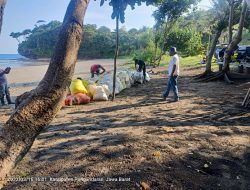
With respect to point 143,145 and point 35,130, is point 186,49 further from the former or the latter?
point 35,130

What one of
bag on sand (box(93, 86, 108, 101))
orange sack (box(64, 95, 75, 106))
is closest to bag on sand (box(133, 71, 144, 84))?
bag on sand (box(93, 86, 108, 101))

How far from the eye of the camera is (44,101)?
225 centimetres

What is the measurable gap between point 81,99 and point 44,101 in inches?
322

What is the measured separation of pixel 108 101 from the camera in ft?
35.4

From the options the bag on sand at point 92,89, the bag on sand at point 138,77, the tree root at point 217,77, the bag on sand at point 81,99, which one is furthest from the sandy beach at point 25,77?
the tree root at point 217,77

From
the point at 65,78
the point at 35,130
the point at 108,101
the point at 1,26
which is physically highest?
the point at 1,26

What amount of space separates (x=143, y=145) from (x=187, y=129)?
4.81ft

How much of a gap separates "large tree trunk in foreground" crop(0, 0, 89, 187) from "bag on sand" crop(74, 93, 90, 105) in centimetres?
783

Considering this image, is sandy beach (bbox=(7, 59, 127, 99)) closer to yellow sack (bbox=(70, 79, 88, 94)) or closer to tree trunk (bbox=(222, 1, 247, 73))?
yellow sack (bbox=(70, 79, 88, 94))

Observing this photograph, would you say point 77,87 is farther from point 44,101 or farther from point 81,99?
point 44,101

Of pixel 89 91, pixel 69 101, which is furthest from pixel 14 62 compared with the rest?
pixel 69 101

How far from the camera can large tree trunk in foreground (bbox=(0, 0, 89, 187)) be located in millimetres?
2102

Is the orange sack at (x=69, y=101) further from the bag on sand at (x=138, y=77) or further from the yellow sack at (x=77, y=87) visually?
the bag on sand at (x=138, y=77)

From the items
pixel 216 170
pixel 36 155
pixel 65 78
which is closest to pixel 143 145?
pixel 216 170
